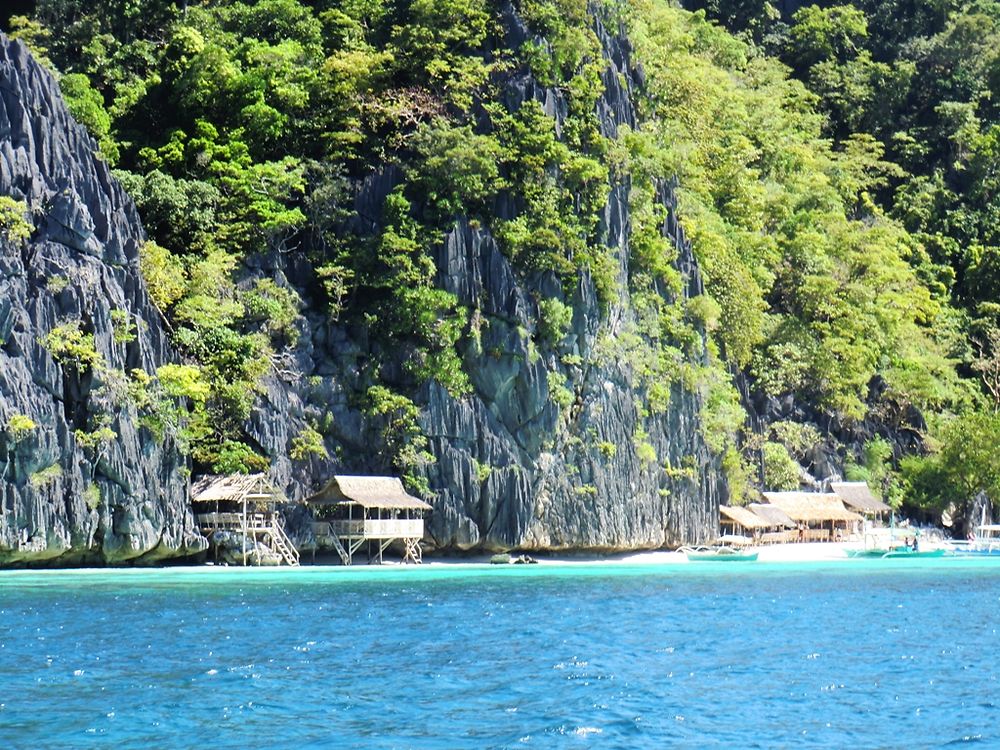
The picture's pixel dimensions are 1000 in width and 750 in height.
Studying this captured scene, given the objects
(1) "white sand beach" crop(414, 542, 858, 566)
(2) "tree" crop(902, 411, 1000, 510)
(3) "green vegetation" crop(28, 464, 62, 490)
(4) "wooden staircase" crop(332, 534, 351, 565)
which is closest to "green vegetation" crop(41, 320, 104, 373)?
(3) "green vegetation" crop(28, 464, 62, 490)

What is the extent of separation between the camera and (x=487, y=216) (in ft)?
154

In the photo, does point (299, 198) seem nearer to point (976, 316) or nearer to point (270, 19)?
point (270, 19)

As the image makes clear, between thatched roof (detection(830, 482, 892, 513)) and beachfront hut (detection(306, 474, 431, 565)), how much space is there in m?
24.7

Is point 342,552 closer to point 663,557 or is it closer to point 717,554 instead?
point 663,557

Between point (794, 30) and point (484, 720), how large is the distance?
76.2 metres

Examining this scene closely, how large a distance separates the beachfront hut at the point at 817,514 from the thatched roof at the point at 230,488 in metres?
25.8

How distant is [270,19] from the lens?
53.1 metres

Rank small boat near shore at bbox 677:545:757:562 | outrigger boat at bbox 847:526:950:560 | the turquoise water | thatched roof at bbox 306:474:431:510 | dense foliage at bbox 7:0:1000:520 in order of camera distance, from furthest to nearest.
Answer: outrigger boat at bbox 847:526:950:560
small boat near shore at bbox 677:545:757:562
dense foliage at bbox 7:0:1000:520
thatched roof at bbox 306:474:431:510
the turquoise water

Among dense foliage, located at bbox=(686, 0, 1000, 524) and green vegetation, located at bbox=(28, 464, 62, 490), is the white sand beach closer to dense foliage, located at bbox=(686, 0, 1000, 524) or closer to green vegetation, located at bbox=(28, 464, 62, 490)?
dense foliage, located at bbox=(686, 0, 1000, 524)

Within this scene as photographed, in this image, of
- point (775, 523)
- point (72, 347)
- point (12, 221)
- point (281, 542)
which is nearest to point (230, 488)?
point (281, 542)

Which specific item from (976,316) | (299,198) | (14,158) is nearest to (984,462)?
(976,316)

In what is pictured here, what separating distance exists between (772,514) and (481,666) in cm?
3751

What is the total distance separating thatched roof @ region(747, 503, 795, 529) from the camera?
184ft

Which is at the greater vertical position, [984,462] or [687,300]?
[687,300]
